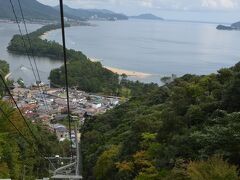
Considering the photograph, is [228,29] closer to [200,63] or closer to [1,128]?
[200,63]

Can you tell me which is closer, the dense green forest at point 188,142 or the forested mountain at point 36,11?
the dense green forest at point 188,142

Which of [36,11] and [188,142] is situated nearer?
[188,142]

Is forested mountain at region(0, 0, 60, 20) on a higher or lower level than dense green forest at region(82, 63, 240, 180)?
higher

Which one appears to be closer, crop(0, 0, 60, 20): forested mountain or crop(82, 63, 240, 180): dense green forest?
crop(82, 63, 240, 180): dense green forest

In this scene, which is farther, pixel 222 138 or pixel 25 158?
pixel 25 158

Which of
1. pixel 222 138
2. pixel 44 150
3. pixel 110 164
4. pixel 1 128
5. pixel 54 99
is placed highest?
pixel 222 138

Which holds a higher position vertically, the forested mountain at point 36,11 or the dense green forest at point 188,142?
the forested mountain at point 36,11

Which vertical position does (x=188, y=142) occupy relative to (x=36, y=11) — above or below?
below

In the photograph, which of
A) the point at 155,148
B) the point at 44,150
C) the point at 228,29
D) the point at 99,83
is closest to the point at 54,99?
the point at 99,83
